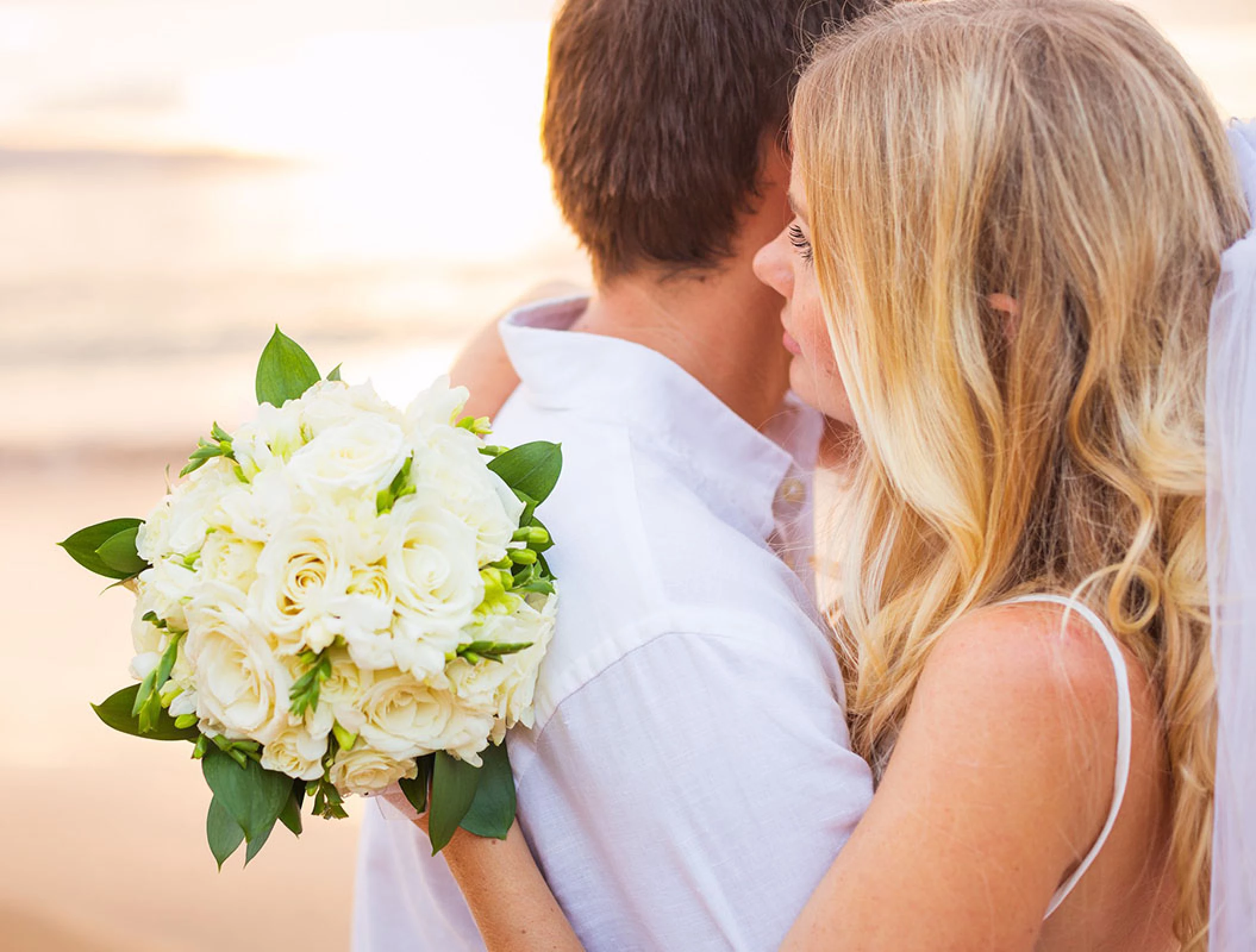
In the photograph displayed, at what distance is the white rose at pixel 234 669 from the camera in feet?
3.97

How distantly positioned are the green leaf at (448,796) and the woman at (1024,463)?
0.10m

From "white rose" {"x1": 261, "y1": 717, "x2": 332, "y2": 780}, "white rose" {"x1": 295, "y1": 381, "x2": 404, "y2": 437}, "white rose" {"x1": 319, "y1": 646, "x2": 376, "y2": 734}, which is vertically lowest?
"white rose" {"x1": 261, "y1": 717, "x2": 332, "y2": 780}

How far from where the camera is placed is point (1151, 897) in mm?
1497

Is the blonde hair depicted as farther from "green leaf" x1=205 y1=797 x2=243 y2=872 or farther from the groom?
"green leaf" x1=205 y1=797 x2=243 y2=872

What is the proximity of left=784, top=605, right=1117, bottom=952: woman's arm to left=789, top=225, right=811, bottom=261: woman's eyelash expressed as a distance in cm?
65

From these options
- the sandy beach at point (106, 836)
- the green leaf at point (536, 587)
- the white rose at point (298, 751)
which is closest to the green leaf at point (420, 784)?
the white rose at point (298, 751)

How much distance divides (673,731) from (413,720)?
1.04 ft

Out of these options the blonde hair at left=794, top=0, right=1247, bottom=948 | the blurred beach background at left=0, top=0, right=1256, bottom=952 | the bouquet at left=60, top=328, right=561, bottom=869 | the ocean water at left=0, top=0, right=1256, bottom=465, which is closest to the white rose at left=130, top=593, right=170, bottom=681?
the bouquet at left=60, top=328, right=561, bottom=869

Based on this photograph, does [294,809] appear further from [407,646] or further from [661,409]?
[661,409]

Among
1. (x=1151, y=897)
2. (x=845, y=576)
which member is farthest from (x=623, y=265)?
(x=1151, y=897)

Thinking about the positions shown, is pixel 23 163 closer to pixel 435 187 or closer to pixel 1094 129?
pixel 435 187

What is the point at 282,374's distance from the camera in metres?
1.47

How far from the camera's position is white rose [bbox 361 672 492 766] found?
1.25 m

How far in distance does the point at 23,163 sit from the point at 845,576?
31.6 feet
